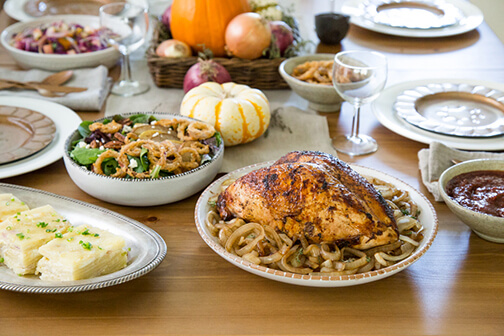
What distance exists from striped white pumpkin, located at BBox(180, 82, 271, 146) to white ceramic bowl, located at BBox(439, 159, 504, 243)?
2.55 ft

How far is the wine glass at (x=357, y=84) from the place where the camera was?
205cm

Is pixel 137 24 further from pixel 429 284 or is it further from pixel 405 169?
pixel 429 284

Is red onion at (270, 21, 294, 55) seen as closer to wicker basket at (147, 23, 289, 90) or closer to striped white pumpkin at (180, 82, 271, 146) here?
wicker basket at (147, 23, 289, 90)

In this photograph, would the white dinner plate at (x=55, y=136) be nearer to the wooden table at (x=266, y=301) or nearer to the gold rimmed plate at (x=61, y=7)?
the wooden table at (x=266, y=301)

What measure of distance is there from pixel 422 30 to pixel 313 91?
1197mm

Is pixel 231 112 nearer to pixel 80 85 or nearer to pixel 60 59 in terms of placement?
pixel 80 85

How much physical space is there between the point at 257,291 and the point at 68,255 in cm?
47

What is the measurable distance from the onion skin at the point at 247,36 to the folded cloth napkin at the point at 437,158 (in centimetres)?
95

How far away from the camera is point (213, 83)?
2.36m

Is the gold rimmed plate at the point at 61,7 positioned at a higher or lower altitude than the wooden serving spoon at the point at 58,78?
higher

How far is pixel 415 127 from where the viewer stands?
224cm

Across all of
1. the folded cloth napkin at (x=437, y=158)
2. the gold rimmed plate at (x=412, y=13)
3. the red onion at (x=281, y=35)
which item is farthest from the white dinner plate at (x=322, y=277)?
the gold rimmed plate at (x=412, y=13)

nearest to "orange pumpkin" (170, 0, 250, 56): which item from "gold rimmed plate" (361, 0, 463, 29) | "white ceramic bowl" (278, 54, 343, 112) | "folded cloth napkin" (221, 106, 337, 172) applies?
"white ceramic bowl" (278, 54, 343, 112)

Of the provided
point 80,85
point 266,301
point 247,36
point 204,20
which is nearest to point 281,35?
point 247,36
